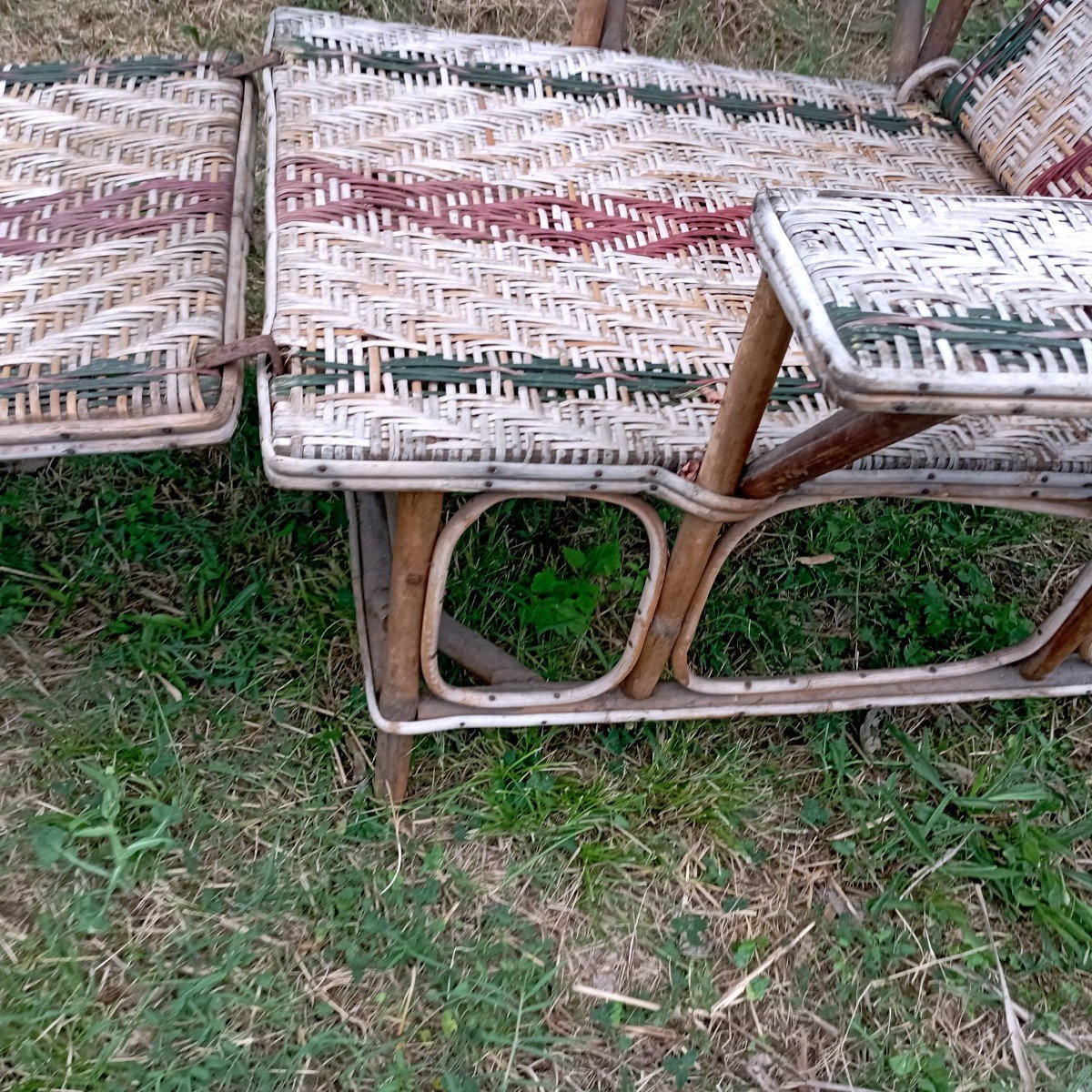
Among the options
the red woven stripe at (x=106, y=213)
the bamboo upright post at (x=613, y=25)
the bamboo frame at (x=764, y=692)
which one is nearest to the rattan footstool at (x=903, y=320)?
the bamboo frame at (x=764, y=692)

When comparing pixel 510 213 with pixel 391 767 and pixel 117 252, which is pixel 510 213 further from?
pixel 391 767

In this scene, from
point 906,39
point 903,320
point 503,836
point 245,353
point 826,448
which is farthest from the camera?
point 906,39

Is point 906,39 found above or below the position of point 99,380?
above

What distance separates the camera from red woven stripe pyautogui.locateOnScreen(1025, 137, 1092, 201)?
1271 mm

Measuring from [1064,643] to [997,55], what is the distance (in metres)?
0.79

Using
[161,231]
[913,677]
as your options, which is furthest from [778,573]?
[161,231]

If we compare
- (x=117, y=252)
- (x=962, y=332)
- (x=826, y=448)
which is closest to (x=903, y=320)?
(x=962, y=332)

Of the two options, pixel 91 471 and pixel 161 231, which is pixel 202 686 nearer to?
pixel 91 471

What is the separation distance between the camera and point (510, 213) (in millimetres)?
1198

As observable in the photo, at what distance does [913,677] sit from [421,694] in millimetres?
573

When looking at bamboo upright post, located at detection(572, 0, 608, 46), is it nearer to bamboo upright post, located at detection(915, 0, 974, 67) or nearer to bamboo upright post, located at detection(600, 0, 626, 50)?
bamboo upright post, located at detection(600, 0, 626, 50)

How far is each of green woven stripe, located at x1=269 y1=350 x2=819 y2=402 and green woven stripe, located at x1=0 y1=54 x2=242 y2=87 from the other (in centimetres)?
56

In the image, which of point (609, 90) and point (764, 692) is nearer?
point (764, 692)

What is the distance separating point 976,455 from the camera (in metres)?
1.03
